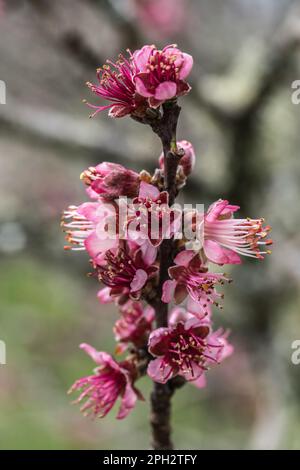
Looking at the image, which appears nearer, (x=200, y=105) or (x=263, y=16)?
(x=200, y=105)

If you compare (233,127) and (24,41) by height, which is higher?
(24,41)

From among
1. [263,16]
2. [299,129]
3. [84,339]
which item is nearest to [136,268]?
[299,129]

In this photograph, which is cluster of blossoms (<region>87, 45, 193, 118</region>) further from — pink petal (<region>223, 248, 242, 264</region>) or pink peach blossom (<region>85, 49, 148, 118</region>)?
pink petal (<region>223, 248, 242, 264</region>)

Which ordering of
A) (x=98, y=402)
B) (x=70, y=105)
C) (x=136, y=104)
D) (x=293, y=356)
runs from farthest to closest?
(x=70, y=105) → (x=293, y=356) → (x=98, y=402) → (x=136, y=104)

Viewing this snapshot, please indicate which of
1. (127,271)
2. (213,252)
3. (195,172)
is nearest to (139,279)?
(127,271)

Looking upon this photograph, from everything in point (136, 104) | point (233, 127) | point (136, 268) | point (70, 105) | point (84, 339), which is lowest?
point (84, 339)

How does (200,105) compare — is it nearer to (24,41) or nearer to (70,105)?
(70,105)

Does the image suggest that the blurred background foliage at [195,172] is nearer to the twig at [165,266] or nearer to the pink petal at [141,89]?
the twig at [165,266]
